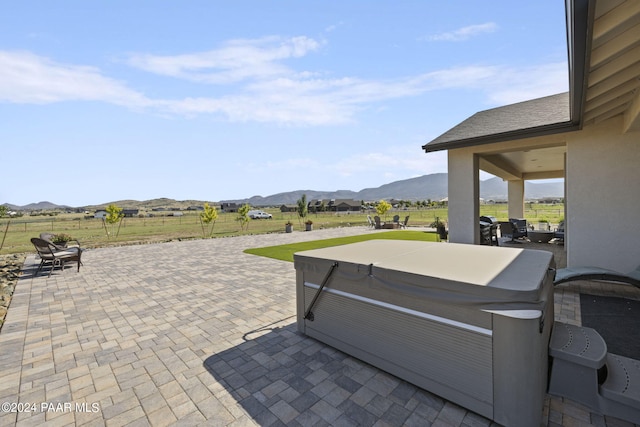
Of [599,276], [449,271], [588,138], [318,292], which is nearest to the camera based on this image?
[449,271]

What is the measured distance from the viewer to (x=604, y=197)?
5.91 meters

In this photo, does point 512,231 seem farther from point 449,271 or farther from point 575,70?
point 449,271

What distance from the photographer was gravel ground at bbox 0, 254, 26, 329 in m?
5.33

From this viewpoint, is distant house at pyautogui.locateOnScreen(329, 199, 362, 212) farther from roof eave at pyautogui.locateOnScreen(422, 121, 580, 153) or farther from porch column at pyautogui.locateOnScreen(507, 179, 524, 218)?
roof eave at pyautogui.locateOnScreen(422, 121, 580, 153)

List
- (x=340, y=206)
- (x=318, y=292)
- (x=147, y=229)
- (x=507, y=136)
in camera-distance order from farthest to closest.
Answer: (x=340, y=206)
(x=147, y=229)
(x=507, y=136)
(x=318, y=292)

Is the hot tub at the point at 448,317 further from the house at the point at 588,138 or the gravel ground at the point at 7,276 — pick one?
the gravel ground at the point at 7,276

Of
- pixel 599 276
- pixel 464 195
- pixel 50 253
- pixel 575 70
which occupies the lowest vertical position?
pixel 599 276

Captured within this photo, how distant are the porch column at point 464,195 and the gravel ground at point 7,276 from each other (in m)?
9.65

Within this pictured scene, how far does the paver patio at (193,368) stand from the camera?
2.33 m

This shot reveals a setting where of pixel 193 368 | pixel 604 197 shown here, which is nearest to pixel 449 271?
pixel 193 368

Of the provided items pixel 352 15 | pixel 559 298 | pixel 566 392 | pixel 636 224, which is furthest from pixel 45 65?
pixel 636 224

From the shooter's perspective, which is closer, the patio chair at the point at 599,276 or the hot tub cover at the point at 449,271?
the hot tub cover at the point at 449,271

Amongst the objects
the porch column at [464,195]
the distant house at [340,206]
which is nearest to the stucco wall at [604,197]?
the porch column at [464,195]

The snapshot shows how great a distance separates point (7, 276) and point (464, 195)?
12434 mm
